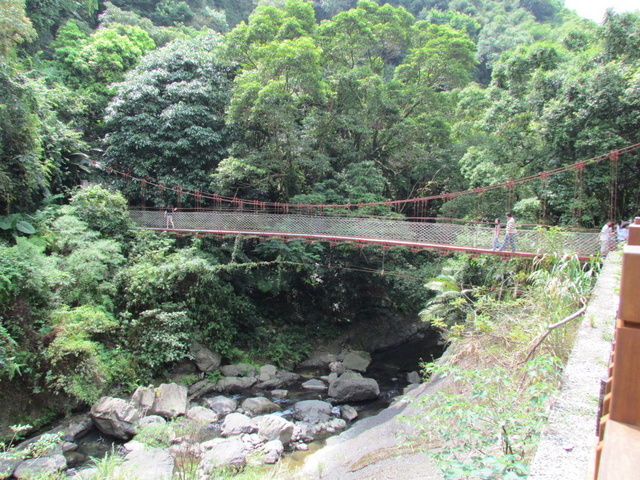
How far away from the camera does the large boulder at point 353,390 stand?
677 centimetres

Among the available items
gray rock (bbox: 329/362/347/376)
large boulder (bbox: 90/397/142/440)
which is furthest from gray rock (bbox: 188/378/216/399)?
gray rock (bbox: 329/362/347/376)

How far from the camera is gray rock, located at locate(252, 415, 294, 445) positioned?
5395 millimetres

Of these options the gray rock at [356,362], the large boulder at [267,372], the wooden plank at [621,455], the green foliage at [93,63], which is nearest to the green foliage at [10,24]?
the green foliage at [93,63]

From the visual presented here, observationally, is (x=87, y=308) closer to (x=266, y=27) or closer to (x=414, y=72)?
(x=266, y=27)

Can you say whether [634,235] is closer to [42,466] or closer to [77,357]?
[42,466]

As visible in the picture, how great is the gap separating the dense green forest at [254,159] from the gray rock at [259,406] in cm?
149

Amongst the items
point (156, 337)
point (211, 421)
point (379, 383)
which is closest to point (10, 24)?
point (156, 337)

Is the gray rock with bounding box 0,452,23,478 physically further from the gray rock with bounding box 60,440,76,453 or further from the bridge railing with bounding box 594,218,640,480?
the bridge railing with bounding box 594,218,640,480

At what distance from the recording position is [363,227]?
25.0 feet

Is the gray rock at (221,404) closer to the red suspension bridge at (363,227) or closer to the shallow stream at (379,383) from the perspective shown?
the shallow stream at (379,383)

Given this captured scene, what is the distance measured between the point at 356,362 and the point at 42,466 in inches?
214

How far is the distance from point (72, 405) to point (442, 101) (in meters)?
10.8

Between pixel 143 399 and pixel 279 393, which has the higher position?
pixel 143 399

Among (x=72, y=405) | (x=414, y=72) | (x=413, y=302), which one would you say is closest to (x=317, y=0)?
(x=414, y=72)
